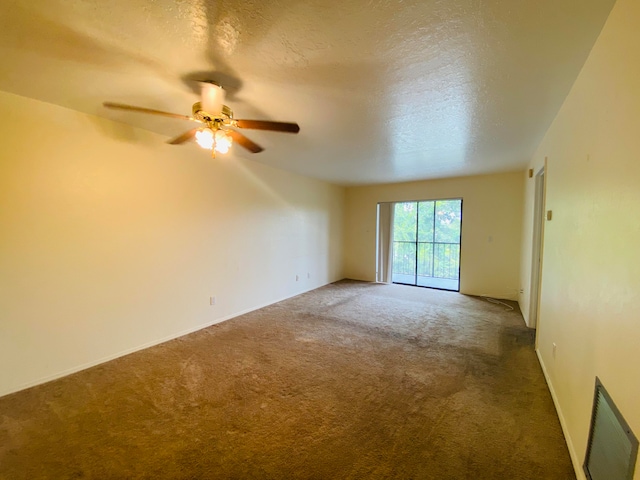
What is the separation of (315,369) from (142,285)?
207 cm

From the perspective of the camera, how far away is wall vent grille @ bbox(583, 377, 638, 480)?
1004 mm

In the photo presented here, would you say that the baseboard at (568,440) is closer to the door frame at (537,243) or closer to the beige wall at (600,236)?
the beige wall at (600,236)

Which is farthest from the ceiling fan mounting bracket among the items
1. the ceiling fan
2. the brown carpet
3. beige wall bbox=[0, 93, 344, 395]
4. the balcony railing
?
the balcony railing

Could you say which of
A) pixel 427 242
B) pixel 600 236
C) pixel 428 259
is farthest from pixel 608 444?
pixel 428 259

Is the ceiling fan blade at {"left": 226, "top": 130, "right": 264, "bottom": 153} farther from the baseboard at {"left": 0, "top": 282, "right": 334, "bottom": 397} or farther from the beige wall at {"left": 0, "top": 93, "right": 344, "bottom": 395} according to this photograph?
the baseboard at {"left": 0, "top": 282, "right": 334, "bottom": 397}

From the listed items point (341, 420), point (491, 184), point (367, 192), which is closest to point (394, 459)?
point (341, 420)

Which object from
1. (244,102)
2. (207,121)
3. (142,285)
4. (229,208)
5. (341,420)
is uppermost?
(244,102)

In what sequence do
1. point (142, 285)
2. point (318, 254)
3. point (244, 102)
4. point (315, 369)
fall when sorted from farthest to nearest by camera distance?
point (318, 254) → point (142, 285) → point (315, 369) → point (244, 102)

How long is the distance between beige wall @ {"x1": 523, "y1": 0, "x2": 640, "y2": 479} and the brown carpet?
0.44 meters

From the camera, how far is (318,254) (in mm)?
5926

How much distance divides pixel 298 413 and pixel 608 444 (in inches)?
64.7

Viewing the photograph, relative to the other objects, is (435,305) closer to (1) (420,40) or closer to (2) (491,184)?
(2) (491,184)

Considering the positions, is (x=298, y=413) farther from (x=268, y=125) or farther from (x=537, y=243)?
(x=537, y=243)

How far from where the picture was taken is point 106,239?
2713 mm
